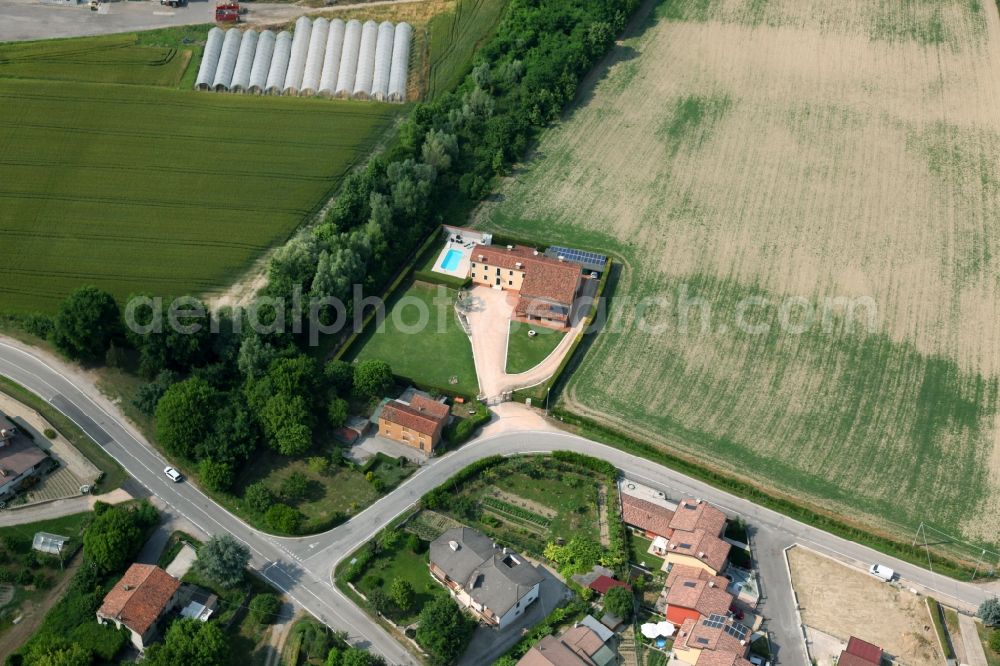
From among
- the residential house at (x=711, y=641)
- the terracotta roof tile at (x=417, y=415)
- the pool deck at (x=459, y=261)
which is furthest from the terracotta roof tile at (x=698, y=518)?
the pool deck at (x=459, y=261)

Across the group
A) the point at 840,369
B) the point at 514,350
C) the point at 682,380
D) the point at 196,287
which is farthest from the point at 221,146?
the point at 840,369

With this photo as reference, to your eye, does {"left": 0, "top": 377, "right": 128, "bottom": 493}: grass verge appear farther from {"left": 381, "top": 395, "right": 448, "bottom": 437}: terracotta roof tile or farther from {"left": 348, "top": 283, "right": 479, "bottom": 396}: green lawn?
{"left": 348, "top": 283, "right": 479, "bottom": 396}: green lawn

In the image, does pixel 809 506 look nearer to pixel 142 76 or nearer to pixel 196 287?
pixel 196 287

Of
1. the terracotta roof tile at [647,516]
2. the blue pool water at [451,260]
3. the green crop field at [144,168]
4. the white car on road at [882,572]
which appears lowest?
the white car on road at [882,572]

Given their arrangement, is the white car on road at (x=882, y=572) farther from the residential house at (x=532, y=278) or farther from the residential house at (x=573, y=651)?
the residential house at (x=532, y=278)

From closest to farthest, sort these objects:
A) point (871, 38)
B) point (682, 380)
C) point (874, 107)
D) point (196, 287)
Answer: point (682, 380) → point (196, 287) → point (874, 107) → point (871, 38)
